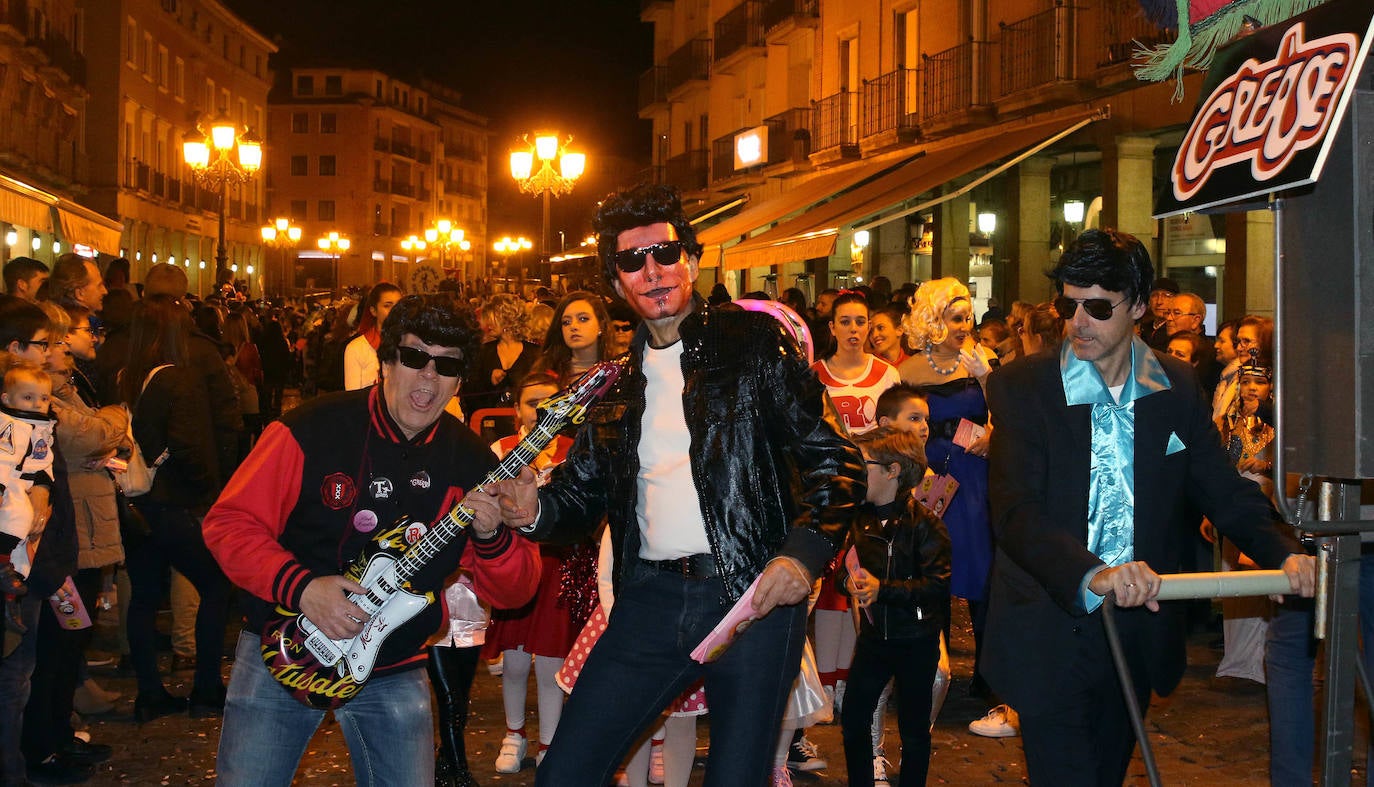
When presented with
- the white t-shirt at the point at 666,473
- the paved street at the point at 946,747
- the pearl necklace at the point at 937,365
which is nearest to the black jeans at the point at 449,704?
the paved street at the point at 946,747

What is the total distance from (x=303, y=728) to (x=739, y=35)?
31768 millimetres

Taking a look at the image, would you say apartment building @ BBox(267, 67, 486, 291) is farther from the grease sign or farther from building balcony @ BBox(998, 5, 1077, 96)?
the grease sign

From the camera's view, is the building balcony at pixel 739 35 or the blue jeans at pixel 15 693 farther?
the building balcony at pixel 739 35

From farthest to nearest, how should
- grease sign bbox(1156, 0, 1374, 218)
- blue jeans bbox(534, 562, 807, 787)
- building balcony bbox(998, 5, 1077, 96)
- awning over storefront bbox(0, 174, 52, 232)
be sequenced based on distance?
building balcony bbox(998, 5, 1077, 96)
awning over storefront bbox(0, 174, 52, 232)
blue jeans bbox(534, 562, 807, 787)
grease sign bbox(1156, 0, 1374, 218)

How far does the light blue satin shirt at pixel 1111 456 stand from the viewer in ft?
12.9

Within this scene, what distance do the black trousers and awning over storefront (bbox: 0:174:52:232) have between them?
1268 centimetres

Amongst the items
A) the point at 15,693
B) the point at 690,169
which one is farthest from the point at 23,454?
the point at 690,169

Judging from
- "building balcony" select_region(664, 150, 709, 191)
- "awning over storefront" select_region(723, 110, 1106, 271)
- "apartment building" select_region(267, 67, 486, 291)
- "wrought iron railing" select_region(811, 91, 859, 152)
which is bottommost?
"awning over storefront" select_region(723, 110, 1106, 271)

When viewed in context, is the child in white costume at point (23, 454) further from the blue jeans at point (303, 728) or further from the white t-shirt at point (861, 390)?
the white t-shirt at point (861, 390)

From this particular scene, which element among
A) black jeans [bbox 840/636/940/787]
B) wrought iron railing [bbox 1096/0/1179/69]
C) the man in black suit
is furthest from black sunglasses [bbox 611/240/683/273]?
wrought iron railing [bbox 1096/0/1179/69]

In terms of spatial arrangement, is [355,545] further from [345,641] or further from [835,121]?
[835,121]

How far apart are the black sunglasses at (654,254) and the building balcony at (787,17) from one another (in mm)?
24902

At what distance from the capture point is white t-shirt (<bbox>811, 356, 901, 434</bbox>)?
788 cm

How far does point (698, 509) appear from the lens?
3.73m
